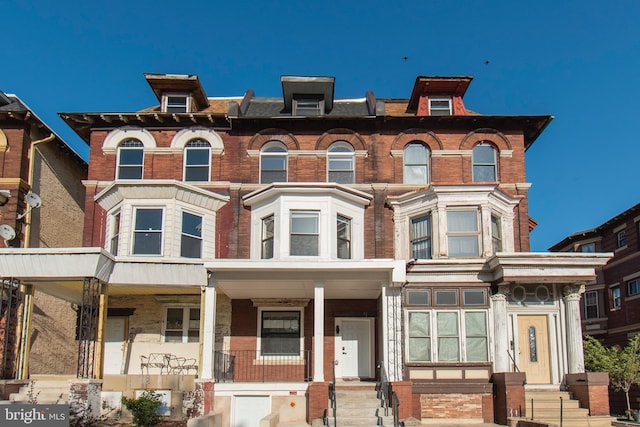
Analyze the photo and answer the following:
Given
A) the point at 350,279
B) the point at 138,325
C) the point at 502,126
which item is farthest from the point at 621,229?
the point at 138,325

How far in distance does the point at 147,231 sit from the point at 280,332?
17.5ft

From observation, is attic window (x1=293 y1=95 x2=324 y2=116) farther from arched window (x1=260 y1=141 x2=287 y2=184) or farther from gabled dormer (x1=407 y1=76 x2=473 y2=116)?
gabled dormer (x1=407 y1=76 x2=473 y2=116)

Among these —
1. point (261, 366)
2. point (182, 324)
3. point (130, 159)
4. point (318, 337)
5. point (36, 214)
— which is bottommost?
point (261, 366)

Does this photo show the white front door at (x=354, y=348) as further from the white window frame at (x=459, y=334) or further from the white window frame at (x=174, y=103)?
the white window frame at (x=174, y=103)

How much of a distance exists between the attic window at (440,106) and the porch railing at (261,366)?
385 inches

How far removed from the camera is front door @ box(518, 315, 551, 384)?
20938 millimetres

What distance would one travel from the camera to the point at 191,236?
22.9 metres

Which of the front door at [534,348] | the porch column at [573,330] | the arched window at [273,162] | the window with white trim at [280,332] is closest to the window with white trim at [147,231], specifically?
the arched window at [273,162]

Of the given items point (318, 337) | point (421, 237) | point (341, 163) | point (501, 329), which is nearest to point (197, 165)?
point (341, 163)

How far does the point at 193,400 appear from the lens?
19891mm

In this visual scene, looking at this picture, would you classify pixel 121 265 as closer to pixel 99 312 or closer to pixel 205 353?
pixel 99 312

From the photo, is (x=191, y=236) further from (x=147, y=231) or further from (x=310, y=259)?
(x=310, y=259)

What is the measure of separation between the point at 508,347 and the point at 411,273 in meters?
3.53

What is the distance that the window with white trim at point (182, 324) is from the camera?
23219 millimetres
